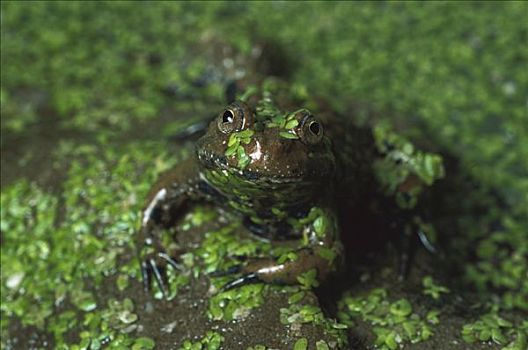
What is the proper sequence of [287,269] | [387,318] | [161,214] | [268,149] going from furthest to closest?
[161,214] < [387,318] < [287,269] < [268,149]

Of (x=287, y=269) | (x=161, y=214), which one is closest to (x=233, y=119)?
(x=287, y=269)

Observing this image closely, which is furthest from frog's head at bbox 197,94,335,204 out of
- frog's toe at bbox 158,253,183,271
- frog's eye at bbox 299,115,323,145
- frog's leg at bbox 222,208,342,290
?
frog's toe at bbox 158,253,183,271

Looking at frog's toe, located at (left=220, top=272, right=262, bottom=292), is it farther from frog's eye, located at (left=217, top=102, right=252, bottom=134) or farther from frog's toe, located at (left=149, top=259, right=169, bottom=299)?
frog's eye, located at (left=217, top=102, right=252, bottom=134)

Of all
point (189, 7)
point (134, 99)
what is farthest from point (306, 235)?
point (189, 7)

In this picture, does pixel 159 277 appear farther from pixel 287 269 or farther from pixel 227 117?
pixel 227 117

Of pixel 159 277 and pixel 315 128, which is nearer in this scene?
pixel 315 128

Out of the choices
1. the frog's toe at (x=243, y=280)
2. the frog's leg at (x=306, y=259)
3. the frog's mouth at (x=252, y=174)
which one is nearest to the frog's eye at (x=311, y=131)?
the frog's mouth at (x=252, y=174)

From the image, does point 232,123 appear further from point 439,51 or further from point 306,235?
point 439,51
